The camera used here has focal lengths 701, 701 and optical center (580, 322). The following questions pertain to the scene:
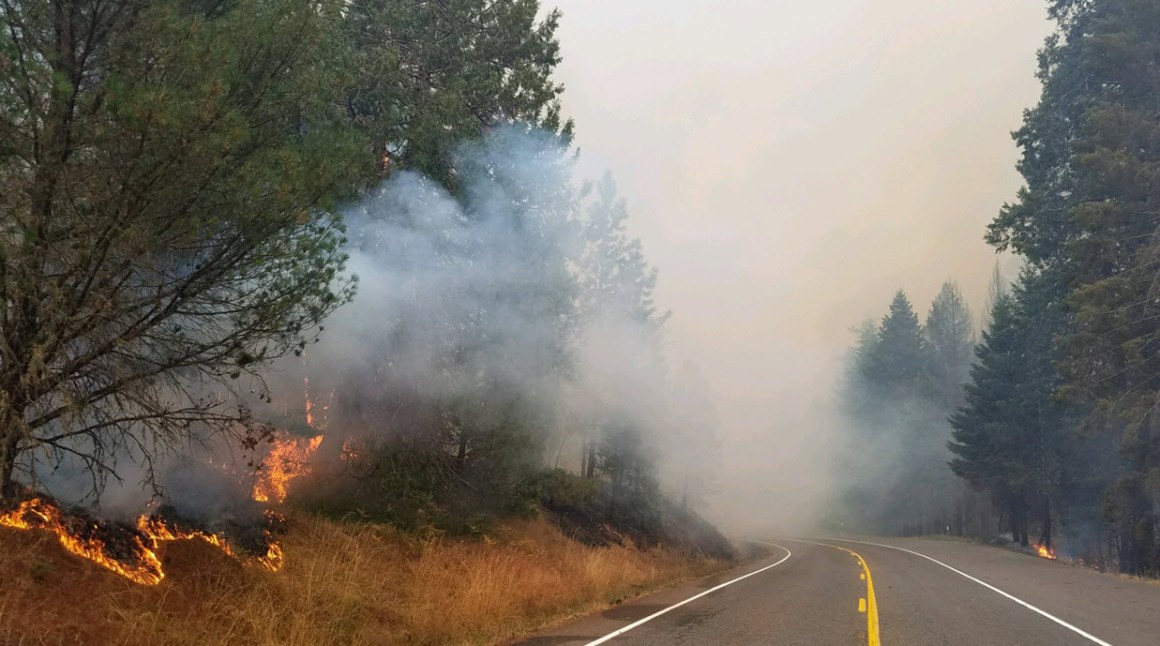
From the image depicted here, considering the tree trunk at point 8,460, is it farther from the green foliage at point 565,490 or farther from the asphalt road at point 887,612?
the green foliage at point 565,490

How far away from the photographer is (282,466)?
32.8 feet

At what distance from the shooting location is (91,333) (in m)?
5.76

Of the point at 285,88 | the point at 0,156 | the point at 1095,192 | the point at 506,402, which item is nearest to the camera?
the point at 0,156

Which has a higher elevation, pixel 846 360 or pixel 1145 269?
pixel 846 360

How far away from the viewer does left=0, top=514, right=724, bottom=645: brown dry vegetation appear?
555 cm

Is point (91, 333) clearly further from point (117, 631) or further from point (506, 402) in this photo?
point (506, 402)

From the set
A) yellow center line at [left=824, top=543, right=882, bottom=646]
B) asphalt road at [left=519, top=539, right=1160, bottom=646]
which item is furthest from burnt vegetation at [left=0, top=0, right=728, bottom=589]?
yellow center line at [left=824, top=543, right=882, bottom=646]

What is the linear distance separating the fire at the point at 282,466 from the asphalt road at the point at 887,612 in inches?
156

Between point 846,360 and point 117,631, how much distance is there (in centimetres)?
9286

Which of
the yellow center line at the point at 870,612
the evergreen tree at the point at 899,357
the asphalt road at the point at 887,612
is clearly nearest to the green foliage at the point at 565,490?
the asphalt road at the point at 887,612

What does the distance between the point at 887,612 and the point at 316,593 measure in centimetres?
850

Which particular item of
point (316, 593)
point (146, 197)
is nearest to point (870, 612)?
point (316, 593)

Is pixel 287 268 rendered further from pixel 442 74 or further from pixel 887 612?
pixel 887 612

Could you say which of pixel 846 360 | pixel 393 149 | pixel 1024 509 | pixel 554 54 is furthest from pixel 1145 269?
pixel 846 360
